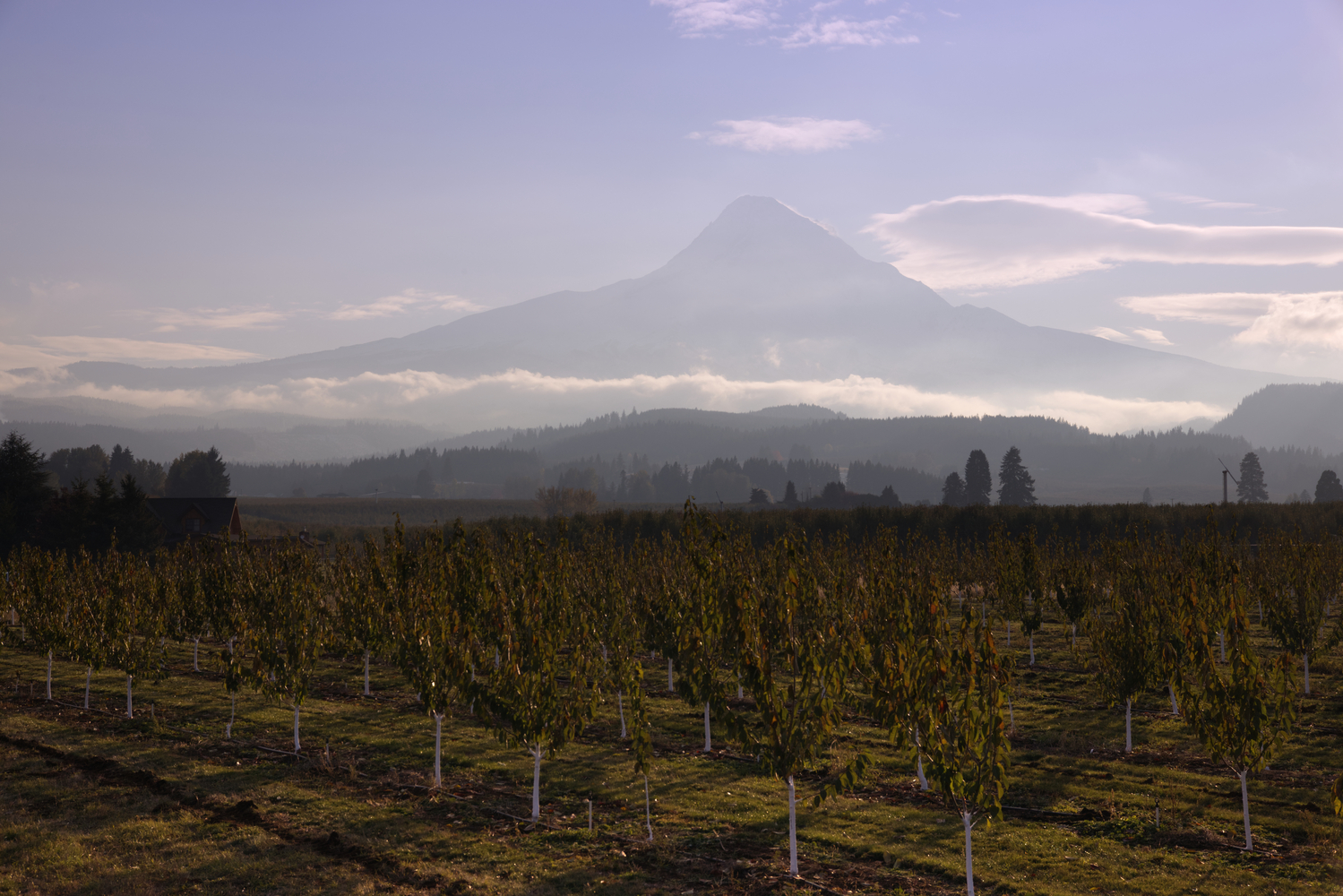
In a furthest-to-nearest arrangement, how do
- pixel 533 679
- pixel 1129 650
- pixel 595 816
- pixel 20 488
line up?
pixel 20 488 → pixel 1129 650 → pixel 595 816 → pixel 533 679

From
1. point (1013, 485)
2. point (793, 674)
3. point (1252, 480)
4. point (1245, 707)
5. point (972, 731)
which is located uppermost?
point (1252, 480)

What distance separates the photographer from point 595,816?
18.3 m

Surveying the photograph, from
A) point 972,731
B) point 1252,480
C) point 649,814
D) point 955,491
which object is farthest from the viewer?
point 1252,480

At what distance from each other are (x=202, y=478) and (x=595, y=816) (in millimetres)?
153856

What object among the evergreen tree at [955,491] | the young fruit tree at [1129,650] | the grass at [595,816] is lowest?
the grass at [595,816]

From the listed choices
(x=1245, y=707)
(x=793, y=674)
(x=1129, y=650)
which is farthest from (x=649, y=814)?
(x=1129, y=650)

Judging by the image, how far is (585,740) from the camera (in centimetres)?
2505

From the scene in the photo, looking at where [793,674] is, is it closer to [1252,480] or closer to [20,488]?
[20,488]

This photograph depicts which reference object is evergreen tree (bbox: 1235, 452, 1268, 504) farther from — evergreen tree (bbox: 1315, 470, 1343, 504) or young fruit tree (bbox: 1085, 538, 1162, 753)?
young fruit tree (bbox: 1085, 538, 1162, 753)

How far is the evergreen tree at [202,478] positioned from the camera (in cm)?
14800

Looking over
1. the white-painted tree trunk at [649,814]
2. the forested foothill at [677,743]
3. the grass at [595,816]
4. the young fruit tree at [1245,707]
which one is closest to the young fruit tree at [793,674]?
the forested foothill at [677,743]

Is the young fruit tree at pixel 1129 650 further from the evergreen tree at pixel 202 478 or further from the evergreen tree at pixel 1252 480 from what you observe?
the evergreen tree at pixel 1252 480

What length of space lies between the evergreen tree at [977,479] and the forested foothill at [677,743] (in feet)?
391

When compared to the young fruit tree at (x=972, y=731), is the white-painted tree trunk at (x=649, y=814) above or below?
below
